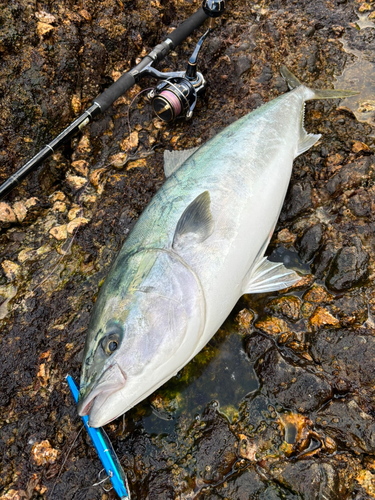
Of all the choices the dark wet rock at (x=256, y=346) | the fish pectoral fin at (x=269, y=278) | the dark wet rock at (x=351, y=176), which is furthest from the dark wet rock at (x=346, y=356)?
the dark wet rock at (x=351, y=176)

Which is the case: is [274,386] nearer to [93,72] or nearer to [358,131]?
[358,131]

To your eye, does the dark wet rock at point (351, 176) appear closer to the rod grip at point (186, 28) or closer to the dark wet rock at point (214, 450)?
the dark wet rock at point (214, 450)

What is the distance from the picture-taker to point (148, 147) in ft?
10.8

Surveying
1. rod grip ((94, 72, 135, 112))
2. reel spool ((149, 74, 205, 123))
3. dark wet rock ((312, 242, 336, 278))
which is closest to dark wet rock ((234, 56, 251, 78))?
reel spool ((149, 74, 205, 123))

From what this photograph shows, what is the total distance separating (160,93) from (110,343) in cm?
242

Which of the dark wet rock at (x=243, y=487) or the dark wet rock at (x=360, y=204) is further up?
the dark wet rock at (x=243, y=487)

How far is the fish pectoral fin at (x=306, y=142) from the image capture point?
9.35ft

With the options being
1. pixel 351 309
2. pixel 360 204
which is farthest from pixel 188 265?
pixel 360 204

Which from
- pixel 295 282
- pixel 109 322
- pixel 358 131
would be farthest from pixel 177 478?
pixel 358 131

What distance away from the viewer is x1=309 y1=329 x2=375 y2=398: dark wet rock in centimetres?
211

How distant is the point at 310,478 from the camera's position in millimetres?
1839

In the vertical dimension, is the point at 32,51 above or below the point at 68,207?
above

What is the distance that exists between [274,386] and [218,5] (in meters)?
3.36

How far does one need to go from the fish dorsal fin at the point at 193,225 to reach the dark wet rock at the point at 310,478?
144cm
